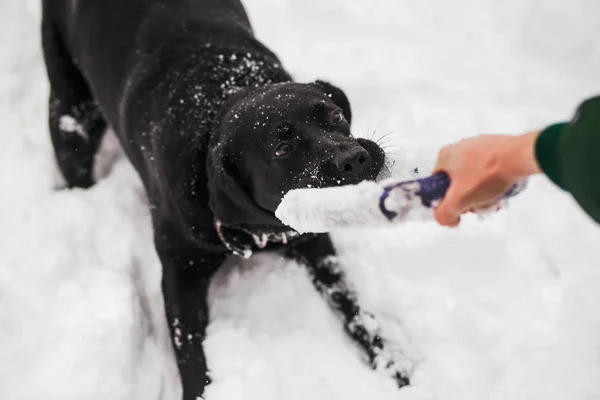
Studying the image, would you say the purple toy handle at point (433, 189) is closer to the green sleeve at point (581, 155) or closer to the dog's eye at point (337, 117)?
the green sleeve at point (581, 155)

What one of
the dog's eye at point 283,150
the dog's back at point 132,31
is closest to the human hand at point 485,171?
the dog's eye at point 283,150

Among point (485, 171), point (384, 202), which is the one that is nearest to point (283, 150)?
point (384, 202)

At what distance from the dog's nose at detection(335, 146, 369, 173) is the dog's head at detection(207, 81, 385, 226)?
1 cm

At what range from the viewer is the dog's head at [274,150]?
1.83 m

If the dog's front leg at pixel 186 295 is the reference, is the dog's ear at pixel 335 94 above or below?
above

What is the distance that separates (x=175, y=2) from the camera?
8.84 ft

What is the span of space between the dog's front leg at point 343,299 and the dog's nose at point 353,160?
2.69ft

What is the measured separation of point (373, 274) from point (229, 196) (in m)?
0.88

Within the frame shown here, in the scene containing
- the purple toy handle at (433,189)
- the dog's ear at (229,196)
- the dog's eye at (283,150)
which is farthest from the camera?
the dog's ear at (229,196)

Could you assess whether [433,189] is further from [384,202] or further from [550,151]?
[550,151]

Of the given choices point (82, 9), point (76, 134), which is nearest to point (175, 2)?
point (82, 9)

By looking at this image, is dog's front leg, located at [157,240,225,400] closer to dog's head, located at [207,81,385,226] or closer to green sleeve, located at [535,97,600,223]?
dog's head, located at [207,81,385,226]

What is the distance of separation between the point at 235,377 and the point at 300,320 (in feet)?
1.29

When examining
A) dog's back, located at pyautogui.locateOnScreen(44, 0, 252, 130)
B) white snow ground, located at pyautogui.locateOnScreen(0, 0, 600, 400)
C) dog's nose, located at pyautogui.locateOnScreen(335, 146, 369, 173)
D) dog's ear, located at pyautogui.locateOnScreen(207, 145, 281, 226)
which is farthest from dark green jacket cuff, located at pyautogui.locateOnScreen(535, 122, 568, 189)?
dog's back, located at pyautogui.locateOnScreen(44, 0, 252, 130)
